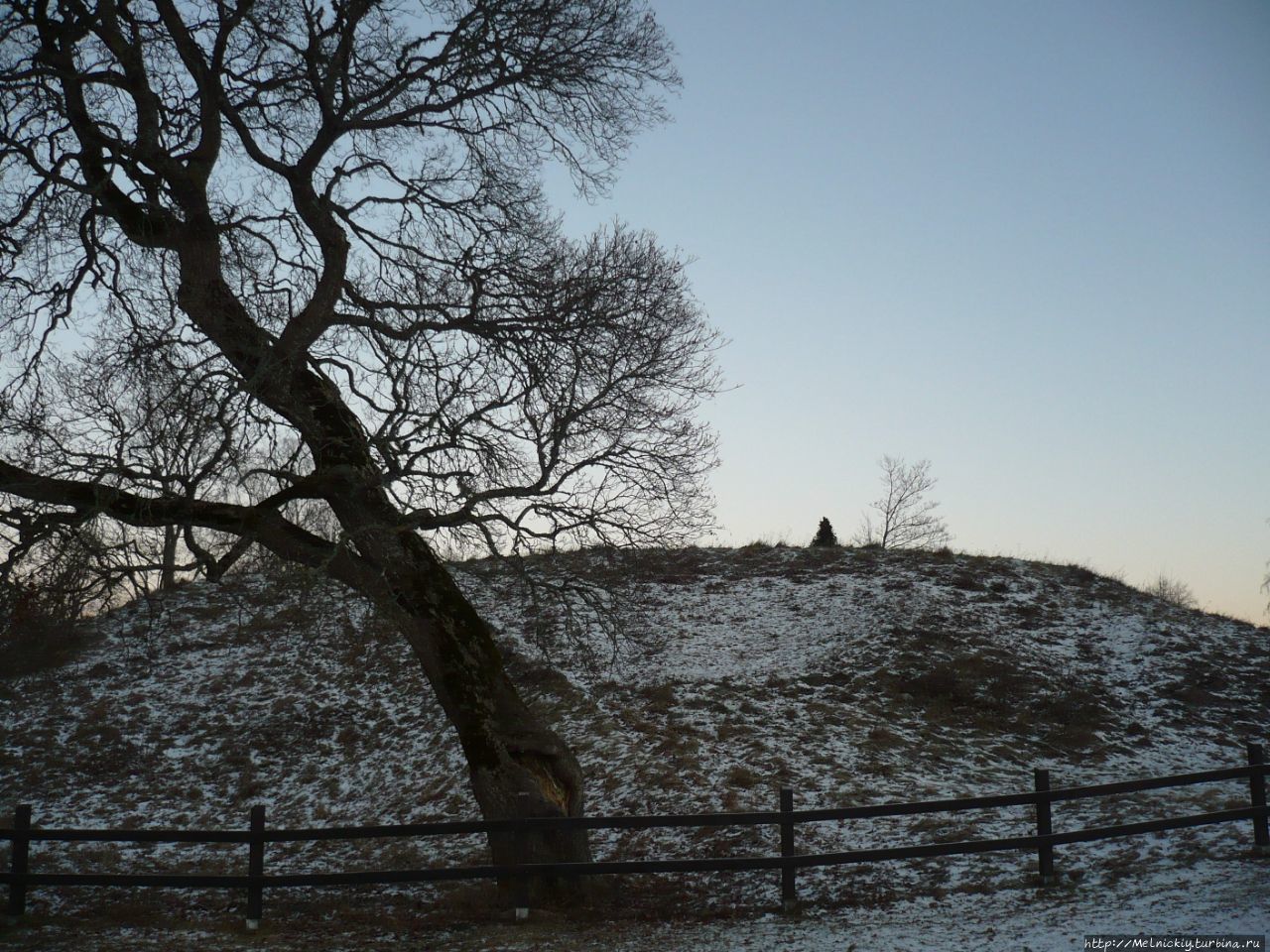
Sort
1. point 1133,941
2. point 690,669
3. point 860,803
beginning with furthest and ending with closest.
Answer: point 690,669 → point 860,803 → point 1133,941

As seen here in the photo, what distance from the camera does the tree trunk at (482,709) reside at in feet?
36.7

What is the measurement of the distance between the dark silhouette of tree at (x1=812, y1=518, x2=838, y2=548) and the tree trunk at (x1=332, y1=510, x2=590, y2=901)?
20399 millimetres

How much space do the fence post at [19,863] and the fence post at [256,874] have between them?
106 inches

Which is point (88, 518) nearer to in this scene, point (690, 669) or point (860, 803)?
point (860, 803)

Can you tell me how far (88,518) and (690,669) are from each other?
1281cm

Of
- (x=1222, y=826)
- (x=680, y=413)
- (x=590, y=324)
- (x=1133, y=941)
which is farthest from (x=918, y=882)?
(x=590, y=324)

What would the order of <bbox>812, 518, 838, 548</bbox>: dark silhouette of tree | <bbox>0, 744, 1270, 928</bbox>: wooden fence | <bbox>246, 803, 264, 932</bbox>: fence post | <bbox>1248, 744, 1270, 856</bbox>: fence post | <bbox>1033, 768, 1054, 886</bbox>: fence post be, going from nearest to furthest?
<bbox>0, 744, 1270, 928</bbox>: wooden fence
<bbox>246, 803, 264, 932</bbox>: fence post
<bbox>1033, 768, 1054, 886</bbox>: fence post
<bbox>1248, 744, 1270, 856</bbox>: fence post
<bbox>812, 518, 838, 548</bbox>: dark silhouette of tree

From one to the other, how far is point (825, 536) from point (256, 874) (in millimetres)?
23777

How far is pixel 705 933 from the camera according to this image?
9914 millimetres

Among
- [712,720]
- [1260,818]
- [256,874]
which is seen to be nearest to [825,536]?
[712,720]

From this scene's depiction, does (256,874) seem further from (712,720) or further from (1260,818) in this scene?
(1260,818)

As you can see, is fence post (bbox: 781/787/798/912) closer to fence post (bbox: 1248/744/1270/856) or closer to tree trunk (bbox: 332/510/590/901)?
tree trunk (bbox: 332/510/590/901)

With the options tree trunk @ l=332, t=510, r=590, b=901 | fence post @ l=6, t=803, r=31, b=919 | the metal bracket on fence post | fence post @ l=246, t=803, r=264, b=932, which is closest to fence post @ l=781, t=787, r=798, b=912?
tree trunk @ l=332, t=510, r=590, b=901

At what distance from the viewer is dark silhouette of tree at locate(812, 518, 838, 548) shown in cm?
3140
